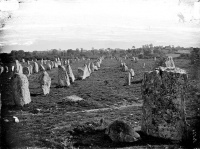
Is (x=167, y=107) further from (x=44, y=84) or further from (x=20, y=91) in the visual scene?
(x=44, y=84)

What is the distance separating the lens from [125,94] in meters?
26.7

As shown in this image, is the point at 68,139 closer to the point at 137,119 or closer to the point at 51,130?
the point at 51,130

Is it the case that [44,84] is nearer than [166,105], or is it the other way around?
[166,105]

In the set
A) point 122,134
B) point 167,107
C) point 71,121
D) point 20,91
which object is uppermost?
point 167,107

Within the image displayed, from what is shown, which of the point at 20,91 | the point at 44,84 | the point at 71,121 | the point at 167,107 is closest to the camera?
the point at 167,107

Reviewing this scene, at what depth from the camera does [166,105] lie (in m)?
12.8

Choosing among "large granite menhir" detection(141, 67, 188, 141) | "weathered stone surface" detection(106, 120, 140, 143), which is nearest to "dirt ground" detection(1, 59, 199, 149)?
"weathered stone surface" detection(106, 120, 140, 143)

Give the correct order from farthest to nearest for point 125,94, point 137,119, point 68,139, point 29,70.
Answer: point 29,70
point 125,94
point 137,119
point 68,139

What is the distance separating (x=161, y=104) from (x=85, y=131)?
387cm

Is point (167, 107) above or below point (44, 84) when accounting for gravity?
above

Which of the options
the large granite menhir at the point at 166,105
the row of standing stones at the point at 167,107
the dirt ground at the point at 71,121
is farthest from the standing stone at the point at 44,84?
the large granite menhir at the point at 166,105

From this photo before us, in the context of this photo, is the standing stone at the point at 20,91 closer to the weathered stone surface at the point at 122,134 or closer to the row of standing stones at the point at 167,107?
the weathered stone surface at the point at 122,134

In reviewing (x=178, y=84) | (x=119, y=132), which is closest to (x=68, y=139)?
(x=119, y=132)

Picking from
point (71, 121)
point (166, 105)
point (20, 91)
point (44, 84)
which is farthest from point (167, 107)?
point (44, 84)
